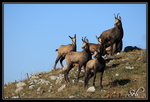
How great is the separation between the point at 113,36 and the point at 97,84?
8.65m

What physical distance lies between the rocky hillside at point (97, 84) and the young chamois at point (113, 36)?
1512 mm

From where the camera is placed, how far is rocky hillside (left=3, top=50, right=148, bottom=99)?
18.7 m

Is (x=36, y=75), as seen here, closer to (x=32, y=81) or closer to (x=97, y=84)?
(x=32, y=81)

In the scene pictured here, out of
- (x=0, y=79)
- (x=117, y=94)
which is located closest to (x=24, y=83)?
(x=0, y=79)

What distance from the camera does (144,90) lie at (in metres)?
18.9

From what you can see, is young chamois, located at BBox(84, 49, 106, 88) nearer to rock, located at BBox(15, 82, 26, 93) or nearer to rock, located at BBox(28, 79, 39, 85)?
rock, located at BBox(15, 82, 26, 93)

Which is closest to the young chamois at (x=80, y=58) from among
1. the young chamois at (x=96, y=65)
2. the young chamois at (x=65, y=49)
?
the young chamois at (x=96, y=65)

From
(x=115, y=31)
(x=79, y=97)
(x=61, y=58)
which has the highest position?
(x=115, y=31)

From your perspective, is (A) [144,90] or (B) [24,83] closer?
(A) [144,90]

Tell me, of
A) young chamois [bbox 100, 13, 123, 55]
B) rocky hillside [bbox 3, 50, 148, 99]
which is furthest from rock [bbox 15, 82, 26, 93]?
young chamois [bbox 100, 13, 123, 55]

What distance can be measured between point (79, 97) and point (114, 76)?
489cm

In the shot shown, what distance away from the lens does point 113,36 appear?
29000 millimetres

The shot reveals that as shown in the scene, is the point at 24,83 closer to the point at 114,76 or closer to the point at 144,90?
the point at 114,76

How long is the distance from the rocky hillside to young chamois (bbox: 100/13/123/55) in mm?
1512
